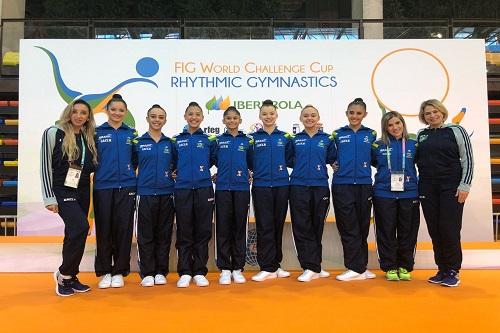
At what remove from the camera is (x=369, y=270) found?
12.1ft

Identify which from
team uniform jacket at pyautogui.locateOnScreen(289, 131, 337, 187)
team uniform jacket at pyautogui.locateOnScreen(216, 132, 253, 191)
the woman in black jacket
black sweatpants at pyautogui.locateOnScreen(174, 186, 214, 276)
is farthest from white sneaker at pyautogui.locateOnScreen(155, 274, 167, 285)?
team uniform jacket at pyautogui.locateOnScreen(289, 131, 337, 187)

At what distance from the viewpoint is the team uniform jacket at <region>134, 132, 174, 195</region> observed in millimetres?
3223

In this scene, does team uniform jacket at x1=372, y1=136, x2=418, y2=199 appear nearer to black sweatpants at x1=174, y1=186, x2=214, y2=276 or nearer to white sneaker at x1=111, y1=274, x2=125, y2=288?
black sweatpants at x1=174, y1=186, x2=214, y2=276

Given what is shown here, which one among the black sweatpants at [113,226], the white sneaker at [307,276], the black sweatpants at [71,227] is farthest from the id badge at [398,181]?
the black sweatpants at [71,227]

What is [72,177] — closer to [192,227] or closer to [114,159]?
[114,159]

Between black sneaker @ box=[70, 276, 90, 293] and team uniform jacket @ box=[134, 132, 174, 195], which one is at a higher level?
team uniform jacket @ box=[134, 132, 174, 195]

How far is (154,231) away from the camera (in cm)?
328

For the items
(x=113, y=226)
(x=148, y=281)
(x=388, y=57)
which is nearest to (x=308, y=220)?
(x=148, y=281)

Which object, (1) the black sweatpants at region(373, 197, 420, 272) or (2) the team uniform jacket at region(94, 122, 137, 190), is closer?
(2) the team uniform jacket at region(94, 122, 137, 190)

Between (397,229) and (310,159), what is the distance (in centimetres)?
94

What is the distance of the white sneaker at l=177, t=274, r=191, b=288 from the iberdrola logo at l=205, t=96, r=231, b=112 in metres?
2.99

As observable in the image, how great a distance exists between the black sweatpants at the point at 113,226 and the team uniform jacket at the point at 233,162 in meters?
0.74

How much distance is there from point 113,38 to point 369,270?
4748 mm

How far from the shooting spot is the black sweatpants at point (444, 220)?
310cm
